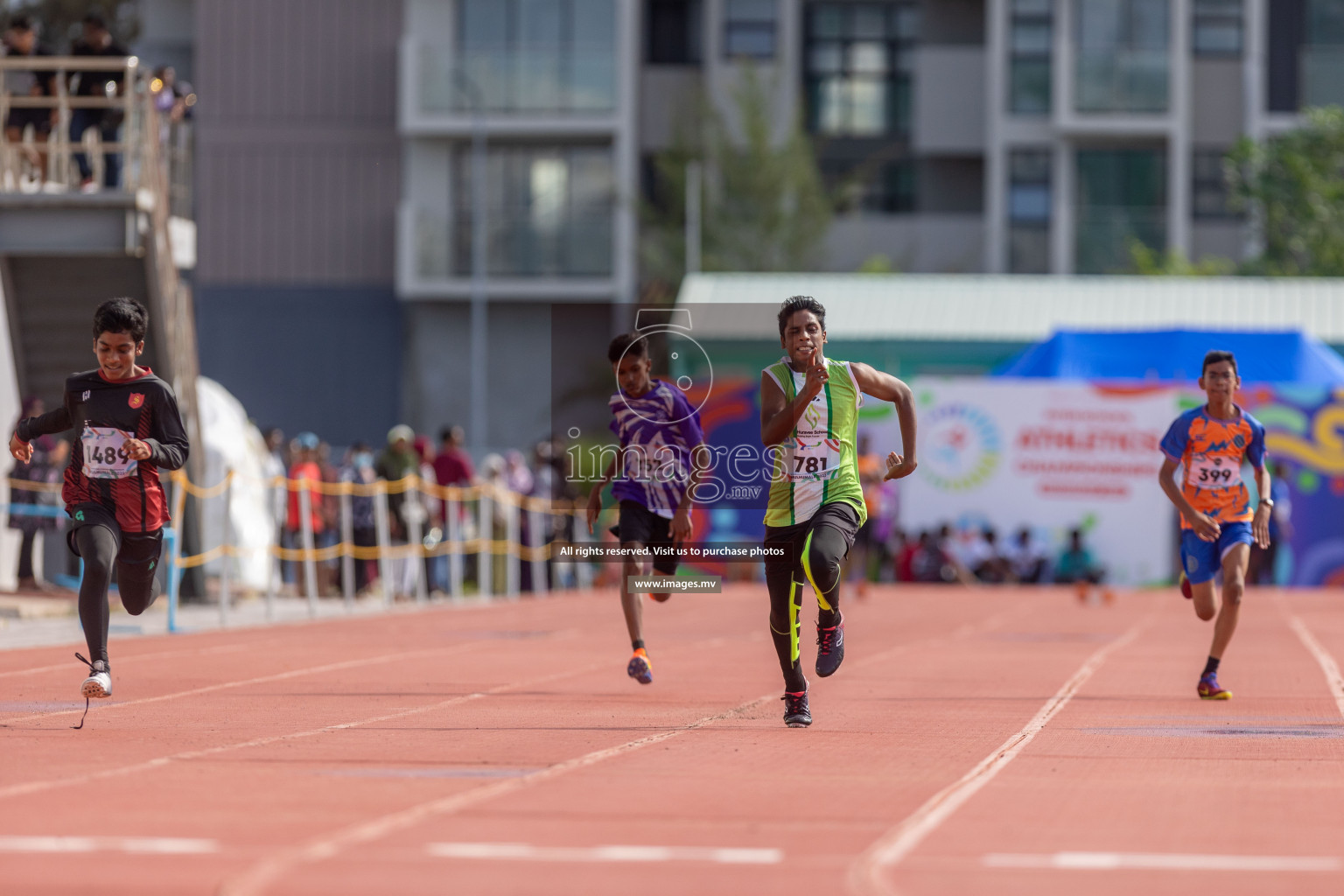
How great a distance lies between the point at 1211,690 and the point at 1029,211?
40539mm

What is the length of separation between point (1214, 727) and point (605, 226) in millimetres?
40527

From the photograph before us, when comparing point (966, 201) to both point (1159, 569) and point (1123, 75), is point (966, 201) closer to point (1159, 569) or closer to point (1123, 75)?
point (1123, 75)

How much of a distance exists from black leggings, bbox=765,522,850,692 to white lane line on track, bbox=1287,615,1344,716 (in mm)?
3192

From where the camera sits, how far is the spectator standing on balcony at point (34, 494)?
65.5 feet

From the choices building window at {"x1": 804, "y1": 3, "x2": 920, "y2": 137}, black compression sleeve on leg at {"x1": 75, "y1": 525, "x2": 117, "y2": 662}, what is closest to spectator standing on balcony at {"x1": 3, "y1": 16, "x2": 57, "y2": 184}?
black compression sleeve on leg at {"x1": 75, "y1": 525, "x2": 117, "y2": 662}

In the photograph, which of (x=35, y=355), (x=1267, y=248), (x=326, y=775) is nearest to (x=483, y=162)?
(x=1267, y=248)

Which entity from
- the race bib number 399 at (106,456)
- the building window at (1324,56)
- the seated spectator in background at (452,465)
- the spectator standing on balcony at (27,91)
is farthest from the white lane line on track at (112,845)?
the building window at (1324,56)

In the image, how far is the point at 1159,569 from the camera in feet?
105

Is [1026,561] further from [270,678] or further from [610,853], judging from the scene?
[610,853]

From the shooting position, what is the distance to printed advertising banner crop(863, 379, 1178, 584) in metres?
31.9

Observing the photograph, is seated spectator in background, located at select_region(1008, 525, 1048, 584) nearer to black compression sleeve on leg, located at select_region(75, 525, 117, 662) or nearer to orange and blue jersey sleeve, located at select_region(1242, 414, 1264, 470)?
orange and blue jersey sleeve, located at select_region(1242, 414, 1264, 470)

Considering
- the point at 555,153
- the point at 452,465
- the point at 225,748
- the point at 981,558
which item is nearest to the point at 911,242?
the point at 555,153

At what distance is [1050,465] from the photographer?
106 feet

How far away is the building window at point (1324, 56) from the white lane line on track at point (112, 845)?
161 ft
